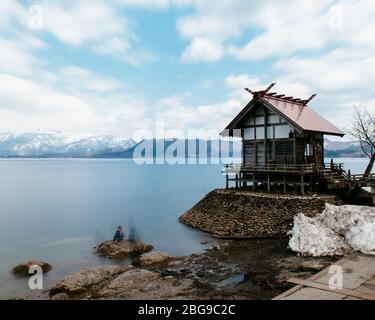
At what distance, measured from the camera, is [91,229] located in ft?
133

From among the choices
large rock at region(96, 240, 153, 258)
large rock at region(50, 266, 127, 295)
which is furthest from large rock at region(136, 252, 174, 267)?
large rock at region(96, 240, 153, 258)

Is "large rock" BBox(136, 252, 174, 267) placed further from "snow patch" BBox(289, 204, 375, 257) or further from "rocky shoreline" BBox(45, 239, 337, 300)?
"snow patch" BBox(289, 204, 375, 257)

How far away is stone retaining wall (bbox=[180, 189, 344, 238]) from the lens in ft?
94.3

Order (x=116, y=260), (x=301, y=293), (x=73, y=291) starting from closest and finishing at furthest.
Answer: (x=301, y=293) < (x=73, y=291) < (x=116, y=260)

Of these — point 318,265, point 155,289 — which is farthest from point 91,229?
point 318,265

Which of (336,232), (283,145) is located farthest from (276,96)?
(336,232)

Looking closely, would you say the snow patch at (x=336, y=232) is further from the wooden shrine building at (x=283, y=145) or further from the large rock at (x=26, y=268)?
the large rock at (x=26, y=268)

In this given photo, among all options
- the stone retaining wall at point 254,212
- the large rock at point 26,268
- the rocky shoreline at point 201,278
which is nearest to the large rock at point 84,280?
the rocky shoreline at point 201,278

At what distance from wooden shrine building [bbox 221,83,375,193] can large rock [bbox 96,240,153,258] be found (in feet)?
46.4

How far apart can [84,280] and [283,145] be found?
24.2 meters

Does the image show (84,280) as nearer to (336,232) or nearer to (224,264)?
(224,264)

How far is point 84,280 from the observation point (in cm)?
1991
